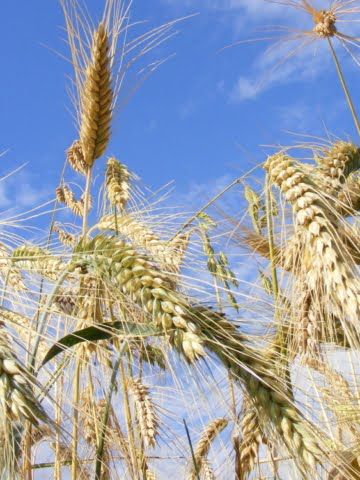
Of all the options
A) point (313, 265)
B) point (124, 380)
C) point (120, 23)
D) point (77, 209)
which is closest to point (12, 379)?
point (124, 380)

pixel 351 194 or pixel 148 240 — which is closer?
pixel 148 240

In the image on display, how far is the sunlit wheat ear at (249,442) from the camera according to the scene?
2.81 m

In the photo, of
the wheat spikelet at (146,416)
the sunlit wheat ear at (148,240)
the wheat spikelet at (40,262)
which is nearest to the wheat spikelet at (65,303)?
the wheat spikelet at (40,262)

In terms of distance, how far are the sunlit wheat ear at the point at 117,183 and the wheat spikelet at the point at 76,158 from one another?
0.22m

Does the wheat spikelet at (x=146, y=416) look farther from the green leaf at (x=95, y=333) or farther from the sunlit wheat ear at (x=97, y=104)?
the sunlit wheat ear at (x=97, y=104)

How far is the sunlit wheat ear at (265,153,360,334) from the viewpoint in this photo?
2.39 meters

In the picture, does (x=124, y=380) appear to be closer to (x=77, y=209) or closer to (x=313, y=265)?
(x=313, y=265)

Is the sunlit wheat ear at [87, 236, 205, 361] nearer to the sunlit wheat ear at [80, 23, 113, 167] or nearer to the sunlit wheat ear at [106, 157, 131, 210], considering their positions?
the sunlit wheat ear at [80, 23, 113, 167]

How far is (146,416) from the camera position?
3164 millimetres

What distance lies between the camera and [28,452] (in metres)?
2.39

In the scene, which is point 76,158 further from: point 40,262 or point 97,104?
point 40,262

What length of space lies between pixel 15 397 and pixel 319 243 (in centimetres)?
124

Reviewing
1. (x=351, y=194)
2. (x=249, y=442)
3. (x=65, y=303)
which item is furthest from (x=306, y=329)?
(x=65, y=303)

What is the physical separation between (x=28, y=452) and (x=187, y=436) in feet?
1.95
